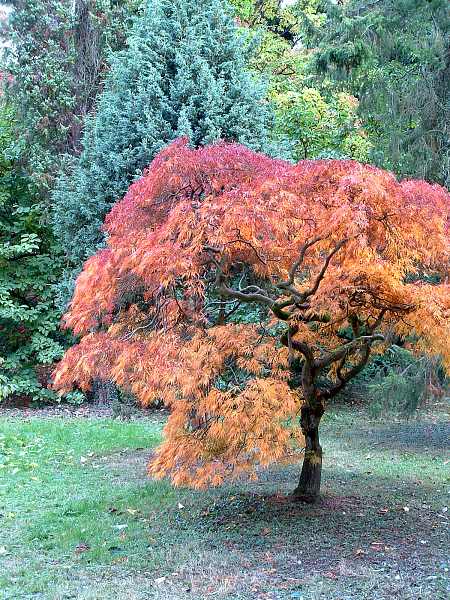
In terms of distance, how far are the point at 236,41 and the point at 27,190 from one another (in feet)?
19.7

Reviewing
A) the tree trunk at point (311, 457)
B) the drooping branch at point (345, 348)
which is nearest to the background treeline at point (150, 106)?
the tree trunk at point (311, 457)

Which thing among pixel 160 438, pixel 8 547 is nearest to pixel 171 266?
pixel 8 547

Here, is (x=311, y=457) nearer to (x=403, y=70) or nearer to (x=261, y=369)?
(x=261, y=369)

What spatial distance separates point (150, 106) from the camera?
11273 millimetres

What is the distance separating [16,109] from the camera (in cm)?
1458

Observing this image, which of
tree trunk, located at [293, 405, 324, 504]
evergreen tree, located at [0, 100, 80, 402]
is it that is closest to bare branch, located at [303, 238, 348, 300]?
tree trunk, located at [293, 405, 324, 504]

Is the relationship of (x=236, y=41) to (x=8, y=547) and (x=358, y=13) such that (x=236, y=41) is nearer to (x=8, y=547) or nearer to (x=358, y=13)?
(x=358, y=13)

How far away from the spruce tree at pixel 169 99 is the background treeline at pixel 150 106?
26 millimetres

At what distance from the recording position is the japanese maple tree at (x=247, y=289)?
448cm

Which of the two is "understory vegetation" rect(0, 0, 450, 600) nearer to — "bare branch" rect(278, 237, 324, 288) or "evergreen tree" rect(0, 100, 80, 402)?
"bare branch" rect(278, 237, 324, 288)

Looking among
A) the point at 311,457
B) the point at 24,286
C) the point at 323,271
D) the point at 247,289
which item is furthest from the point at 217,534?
the point at 24,286

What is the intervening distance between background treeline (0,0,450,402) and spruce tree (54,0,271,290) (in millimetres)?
26

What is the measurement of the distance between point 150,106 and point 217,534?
310 inches

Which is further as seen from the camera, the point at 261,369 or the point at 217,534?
the point at 217,534
